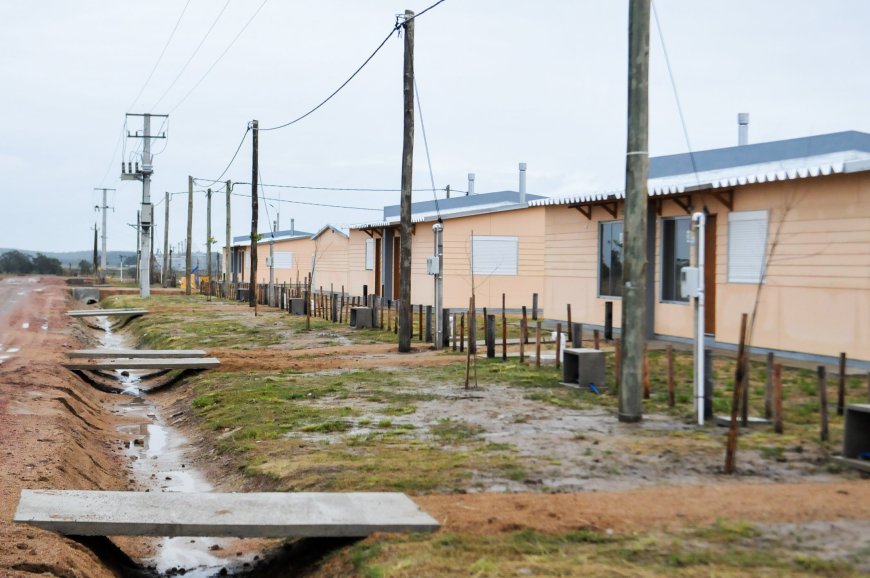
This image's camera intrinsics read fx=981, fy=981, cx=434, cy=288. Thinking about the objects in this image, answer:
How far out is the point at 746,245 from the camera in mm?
17375

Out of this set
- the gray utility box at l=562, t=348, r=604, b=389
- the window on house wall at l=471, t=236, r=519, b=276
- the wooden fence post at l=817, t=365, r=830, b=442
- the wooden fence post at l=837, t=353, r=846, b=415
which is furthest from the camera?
the window on house wall at l=471, t=236, r=519, b=276

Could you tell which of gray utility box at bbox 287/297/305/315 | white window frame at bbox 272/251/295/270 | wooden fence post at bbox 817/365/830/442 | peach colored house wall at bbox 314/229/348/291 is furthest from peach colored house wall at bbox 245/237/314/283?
wooden fence post at bbox 817/365/830/442

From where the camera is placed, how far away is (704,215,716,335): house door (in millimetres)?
18250

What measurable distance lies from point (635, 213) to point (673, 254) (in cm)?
857

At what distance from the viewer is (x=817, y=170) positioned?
1465 cm

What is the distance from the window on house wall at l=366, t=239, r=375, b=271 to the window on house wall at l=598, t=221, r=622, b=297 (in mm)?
20030

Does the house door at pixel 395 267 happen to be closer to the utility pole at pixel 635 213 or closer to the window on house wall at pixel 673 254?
the window on house wall at pixel 673 254

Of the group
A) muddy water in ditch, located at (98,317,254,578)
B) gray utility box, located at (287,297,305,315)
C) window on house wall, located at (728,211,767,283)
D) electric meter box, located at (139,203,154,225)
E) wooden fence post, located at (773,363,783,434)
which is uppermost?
electric meter box, located at (139,203,154,225)

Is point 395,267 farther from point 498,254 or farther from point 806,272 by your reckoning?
point 806,272

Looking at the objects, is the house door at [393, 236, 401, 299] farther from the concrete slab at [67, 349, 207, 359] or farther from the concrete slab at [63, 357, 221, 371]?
the concrete slab at [63, 357, 221, 371]

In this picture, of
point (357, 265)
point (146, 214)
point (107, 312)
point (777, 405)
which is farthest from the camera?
point (146, 214)

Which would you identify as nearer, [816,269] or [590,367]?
[590,367]

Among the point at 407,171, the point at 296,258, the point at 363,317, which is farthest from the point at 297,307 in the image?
the point at 296,258

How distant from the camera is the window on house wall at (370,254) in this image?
41.2 metres
